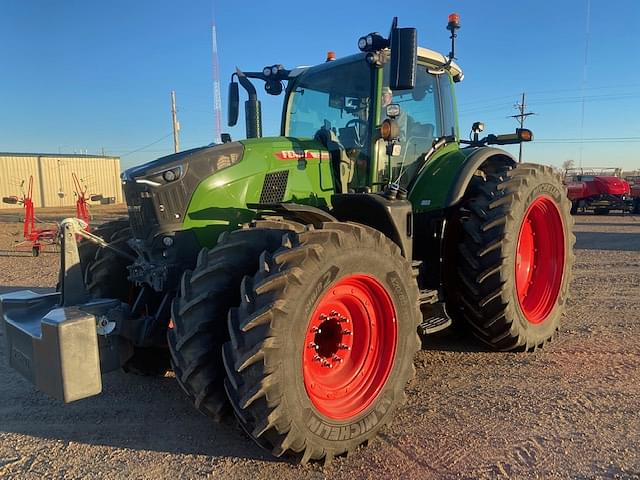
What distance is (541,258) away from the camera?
16.9 feet

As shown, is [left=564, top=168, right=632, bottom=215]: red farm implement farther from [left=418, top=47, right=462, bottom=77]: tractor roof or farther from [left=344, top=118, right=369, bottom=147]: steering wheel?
[left=344, top=118, right=369, bottom=147]: steering wheel

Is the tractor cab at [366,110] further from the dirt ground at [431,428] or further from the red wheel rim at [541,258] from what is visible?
the dirt ground at [431,428]

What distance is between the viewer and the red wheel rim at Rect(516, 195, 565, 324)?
16.3 ft

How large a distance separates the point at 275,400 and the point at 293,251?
768 mm

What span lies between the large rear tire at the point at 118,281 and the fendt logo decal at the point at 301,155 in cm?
140

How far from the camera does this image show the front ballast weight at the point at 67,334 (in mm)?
2633

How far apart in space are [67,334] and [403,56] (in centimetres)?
266

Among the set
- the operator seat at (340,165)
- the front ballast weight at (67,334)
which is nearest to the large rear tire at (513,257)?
the operator seat at (340,165)

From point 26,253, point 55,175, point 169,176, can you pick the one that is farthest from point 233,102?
point 55,175

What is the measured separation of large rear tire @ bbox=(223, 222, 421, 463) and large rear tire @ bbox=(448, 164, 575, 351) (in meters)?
1.10

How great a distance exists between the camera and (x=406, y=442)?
308cm

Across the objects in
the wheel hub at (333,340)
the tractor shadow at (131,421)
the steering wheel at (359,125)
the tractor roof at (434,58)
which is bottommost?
the tractor shadow at (131,421)

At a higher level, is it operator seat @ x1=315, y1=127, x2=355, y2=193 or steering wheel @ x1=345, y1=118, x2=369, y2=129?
steering wheel @ x1=345, y1=118, x2=369, y2=129

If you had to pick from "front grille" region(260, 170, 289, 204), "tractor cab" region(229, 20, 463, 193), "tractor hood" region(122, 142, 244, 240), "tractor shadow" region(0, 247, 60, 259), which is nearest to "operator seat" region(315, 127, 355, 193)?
"tractor cab" region(229, 20, 463, 193)
